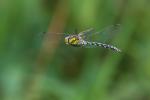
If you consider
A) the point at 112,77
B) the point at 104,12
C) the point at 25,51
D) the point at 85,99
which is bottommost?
the point at 85,99

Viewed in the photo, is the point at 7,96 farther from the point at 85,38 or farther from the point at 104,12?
the point at 85,38

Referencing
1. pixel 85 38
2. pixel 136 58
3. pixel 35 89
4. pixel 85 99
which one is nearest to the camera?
pixel 85 38

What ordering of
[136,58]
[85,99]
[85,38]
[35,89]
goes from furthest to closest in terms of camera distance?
[136,58]
[35,89]
[85,99]
[85,38]

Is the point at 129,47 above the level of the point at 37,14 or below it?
below

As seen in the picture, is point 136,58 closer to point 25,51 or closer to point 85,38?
point 25,51

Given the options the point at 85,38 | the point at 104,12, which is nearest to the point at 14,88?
the point at 104,12

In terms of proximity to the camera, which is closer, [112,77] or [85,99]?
[85,99]
